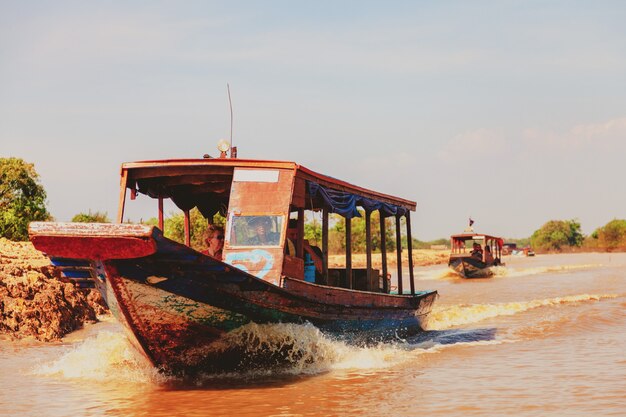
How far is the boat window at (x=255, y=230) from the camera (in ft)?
29.3

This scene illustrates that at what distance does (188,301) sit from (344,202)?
3.45 metres

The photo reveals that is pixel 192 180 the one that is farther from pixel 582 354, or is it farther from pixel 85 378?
pixel 582 354

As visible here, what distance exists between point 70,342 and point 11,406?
4.08 m

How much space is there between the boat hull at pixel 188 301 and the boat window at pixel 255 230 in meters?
0.64

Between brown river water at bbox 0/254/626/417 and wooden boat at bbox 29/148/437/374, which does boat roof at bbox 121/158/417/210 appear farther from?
brown river water at bbox 0/254/626/417

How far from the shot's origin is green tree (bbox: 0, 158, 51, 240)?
26469 mm

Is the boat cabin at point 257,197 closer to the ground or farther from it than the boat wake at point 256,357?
farther from it

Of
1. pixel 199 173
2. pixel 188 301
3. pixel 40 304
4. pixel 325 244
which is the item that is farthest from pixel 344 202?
pixel 40 304

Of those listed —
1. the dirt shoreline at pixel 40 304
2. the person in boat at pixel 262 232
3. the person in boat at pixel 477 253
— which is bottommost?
the dirt shoreline at pixel 40 304

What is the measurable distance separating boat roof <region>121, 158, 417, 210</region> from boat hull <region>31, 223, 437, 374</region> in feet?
4.70

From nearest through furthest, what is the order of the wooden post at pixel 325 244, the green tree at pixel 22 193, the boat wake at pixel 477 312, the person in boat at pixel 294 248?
the person in boat at pixel 294 248
the wooden post at pixel 325 244
the boat wake at pixel 477 312
the green tree at pixel 22 193

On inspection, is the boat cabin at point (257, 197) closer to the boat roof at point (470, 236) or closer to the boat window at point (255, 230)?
the boat window at point (255, 230)

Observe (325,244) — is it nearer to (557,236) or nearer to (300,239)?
(300,239)

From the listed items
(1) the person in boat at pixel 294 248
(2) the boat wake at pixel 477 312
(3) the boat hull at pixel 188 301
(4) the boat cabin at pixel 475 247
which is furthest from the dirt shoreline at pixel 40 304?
(4) the boat cabin at pixel 475 247
